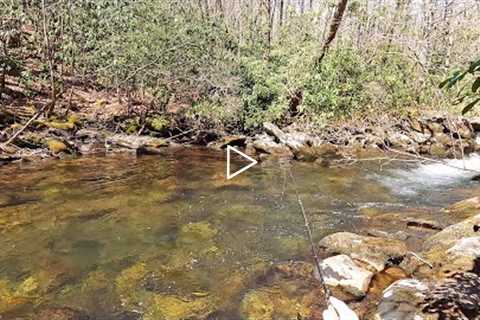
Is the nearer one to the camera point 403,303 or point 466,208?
point 403,303

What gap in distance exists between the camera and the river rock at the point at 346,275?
4594 mm

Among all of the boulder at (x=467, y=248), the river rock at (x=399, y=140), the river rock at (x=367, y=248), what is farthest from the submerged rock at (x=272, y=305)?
the river rock at (x=399, y=140)

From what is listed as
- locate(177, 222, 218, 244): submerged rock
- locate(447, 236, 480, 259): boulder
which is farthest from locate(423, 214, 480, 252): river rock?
locate(177, 222, 218, 244): submerged rock

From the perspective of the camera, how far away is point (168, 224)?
6590 mm

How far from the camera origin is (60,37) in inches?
502

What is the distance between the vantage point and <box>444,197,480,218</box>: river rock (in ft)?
22.8

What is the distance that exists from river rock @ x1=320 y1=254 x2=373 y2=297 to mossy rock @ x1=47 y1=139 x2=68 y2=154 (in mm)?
7970

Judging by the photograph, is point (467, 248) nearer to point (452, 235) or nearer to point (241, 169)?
point (452, 235)

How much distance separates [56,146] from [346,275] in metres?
8.47

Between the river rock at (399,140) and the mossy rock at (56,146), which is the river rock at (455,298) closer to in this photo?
the river rock at (399,140)

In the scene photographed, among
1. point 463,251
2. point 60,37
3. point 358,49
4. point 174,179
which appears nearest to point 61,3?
point 60,37

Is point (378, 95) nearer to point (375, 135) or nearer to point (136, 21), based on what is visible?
point (375, 135)

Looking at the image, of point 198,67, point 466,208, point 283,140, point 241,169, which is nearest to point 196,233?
point 241,169

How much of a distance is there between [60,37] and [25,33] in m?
1.30
